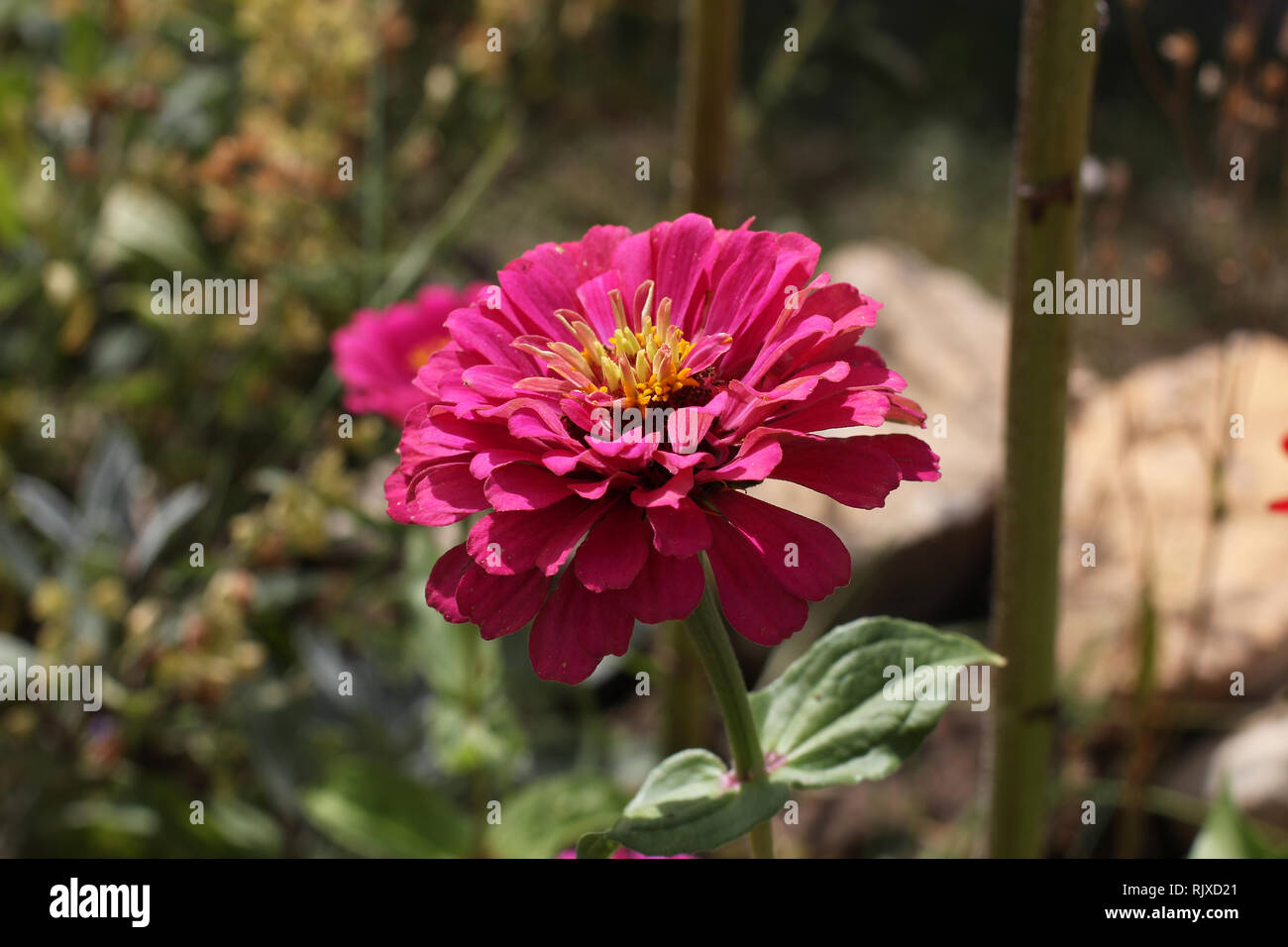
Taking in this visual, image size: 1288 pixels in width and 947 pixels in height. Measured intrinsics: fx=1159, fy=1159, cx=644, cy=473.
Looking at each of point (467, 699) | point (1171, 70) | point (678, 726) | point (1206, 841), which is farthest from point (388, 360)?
point (1171, 70)

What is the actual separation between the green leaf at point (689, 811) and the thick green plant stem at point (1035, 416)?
0.78 feet

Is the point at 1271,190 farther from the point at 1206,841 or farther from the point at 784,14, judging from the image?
the point at 1206,841

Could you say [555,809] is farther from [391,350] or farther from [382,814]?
[391,350]

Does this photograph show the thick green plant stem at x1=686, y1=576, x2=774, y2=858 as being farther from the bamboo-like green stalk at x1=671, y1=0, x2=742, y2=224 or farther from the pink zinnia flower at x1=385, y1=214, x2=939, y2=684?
the bamboo-like green stalk at x1=671, y1=0, x2=742, y2=224

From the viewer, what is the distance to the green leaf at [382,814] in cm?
94

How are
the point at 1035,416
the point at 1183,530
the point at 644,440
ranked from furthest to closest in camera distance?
the point at 1183,530 → the point at 1035,416 → the point at 644,440

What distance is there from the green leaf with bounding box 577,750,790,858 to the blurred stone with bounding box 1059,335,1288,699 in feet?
2.46

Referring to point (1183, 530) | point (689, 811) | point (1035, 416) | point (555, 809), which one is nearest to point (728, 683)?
point (689, 811)

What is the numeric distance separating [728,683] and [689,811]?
2.0 inches

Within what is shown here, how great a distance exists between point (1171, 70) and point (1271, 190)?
0.84ft

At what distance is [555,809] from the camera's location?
0.95 meters

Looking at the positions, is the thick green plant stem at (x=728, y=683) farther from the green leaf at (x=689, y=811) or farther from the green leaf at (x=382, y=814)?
the green leaf at (x=382, y=814)

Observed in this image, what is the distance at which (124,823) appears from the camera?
0.99m

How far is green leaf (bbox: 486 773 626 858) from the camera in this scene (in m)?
0.94
